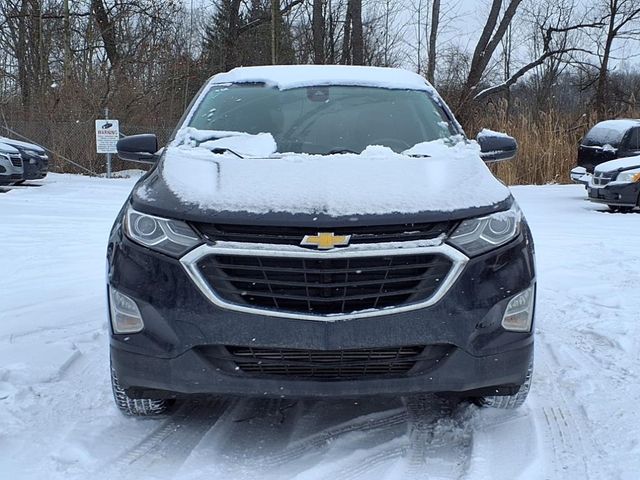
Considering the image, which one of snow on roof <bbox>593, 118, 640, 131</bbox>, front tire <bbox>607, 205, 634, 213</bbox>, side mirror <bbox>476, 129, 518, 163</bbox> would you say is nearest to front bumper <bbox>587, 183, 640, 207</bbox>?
front tire <bbox>607, 205, 634, 213</bbox>

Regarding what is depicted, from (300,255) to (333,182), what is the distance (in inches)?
18.0

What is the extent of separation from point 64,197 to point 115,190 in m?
1.88

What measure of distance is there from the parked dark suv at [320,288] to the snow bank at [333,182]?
0.03 feet

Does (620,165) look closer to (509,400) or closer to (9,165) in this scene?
(509,400)

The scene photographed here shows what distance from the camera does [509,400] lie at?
3.21 meters

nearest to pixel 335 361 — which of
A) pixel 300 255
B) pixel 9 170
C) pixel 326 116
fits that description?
pixel 300 255

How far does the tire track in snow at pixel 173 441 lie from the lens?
2787mm

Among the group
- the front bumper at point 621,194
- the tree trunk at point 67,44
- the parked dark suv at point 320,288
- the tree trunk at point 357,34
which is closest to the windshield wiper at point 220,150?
the parked dark suv at point 320,288

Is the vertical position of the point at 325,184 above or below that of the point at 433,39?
below

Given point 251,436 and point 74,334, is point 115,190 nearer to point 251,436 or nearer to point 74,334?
point 74,334

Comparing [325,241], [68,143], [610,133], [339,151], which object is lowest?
[325,241]

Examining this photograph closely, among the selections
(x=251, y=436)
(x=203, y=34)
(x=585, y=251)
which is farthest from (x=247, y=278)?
(x=203, y=34)

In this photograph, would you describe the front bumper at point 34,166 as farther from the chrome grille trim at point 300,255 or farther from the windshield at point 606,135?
the chrome grille trim at point 300,255

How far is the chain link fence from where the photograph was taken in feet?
66.0
